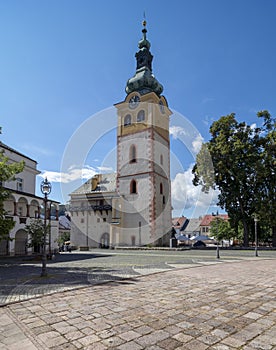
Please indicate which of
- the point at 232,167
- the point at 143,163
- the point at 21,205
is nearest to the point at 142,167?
the point at 143,163

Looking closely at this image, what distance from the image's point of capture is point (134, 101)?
41.3 metres

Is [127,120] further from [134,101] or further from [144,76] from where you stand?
[144,76]

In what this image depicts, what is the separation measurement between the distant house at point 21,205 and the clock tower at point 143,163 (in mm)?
10439

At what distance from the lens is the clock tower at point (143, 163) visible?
124 ft

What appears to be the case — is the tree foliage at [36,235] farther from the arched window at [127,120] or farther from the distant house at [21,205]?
the arched window at [127,120]

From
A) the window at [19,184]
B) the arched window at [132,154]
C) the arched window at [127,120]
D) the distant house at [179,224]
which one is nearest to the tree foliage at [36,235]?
the window at [19,184]

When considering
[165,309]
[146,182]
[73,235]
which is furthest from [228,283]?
[73,235]

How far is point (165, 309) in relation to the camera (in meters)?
6.36

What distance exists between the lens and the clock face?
4093cm

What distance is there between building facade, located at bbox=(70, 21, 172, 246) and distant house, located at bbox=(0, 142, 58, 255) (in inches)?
410

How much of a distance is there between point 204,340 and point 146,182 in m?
34.0

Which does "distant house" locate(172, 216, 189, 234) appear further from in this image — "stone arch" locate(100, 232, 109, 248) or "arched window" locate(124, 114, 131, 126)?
"arched window" locate(124, 114, 131, 126)

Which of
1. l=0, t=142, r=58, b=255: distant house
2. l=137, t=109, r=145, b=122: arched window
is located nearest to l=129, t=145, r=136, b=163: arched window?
l=137, t=109, r=145, b=122: arched window

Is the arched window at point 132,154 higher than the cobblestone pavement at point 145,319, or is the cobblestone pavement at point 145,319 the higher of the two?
the arched window at point 132,154
